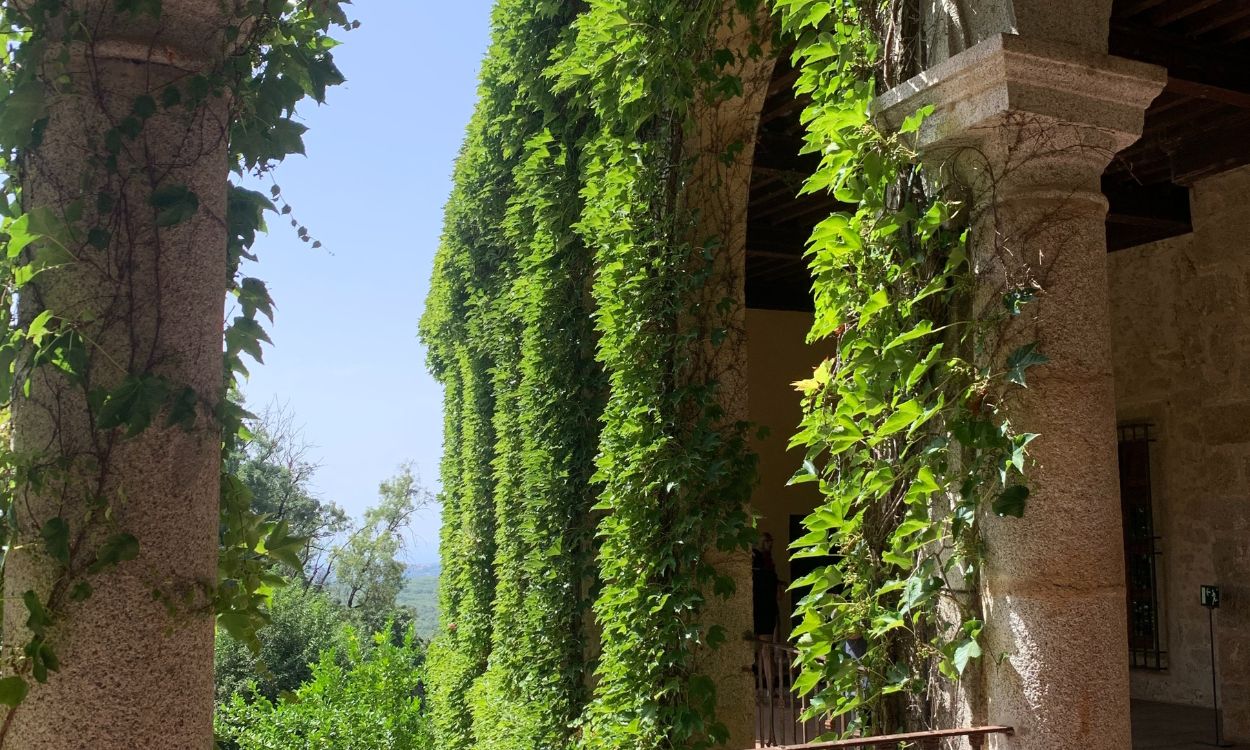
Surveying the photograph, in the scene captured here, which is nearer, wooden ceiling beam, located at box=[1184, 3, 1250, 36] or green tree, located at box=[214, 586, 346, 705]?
wooden ceiling beam, located at box=[1184, 3, 1250, 36]

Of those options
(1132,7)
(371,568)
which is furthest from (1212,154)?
(371,568)

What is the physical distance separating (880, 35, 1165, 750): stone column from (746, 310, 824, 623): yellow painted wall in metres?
9.01

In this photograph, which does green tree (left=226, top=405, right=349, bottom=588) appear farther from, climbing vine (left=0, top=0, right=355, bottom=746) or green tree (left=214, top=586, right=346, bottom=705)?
climbing vine (left=0, top=0, right=355, bottom=746)

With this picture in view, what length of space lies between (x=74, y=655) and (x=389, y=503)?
30.6 meters

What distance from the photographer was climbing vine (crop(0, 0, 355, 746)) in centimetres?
161

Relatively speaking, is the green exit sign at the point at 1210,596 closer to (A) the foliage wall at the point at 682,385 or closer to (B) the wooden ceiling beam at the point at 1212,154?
(B) the wooden ceiling beam at the point at 1212,154

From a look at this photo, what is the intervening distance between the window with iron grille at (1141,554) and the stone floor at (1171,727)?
442 millimetres

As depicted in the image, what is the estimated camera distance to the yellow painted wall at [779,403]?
1183 cm

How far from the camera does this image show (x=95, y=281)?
168 cm

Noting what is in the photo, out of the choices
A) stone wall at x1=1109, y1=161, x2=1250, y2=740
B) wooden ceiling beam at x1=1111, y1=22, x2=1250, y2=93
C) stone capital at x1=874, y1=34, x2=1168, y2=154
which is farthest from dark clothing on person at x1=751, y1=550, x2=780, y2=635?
stone capital at x1=874, y1=34, x2=1168, y2=154

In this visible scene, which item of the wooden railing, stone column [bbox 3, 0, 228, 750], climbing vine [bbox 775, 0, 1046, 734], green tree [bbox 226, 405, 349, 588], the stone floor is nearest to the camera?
stone column [bbox 3, 0, 228, 750]

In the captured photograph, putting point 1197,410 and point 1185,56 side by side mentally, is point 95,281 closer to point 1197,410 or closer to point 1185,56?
point 1185,56

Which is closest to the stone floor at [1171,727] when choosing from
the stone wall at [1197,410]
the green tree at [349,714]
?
the stone wall at [1197,410]

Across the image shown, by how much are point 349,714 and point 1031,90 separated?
29.7 ft
